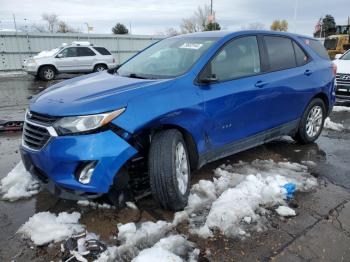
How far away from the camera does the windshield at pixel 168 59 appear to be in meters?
3.93

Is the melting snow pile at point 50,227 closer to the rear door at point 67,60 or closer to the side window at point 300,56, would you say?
the side window at point 300,56

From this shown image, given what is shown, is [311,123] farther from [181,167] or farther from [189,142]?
[181,167]

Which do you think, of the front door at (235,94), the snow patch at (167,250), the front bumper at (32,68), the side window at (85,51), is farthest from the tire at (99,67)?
the snow patch at (167,250)

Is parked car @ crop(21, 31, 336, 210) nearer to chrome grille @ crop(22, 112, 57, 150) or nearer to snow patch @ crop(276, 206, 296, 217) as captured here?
chrome grille @ crop(22, 112, 57, 150)

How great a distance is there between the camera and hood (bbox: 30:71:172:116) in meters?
3.08

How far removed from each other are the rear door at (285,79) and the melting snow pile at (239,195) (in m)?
0.66

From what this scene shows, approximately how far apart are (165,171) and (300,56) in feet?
10.6

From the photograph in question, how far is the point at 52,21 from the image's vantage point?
6094cm

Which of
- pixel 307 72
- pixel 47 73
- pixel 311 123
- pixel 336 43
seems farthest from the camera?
pixel 336 43

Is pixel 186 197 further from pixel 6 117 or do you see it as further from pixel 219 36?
pixel 6 117

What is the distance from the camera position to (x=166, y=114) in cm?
337

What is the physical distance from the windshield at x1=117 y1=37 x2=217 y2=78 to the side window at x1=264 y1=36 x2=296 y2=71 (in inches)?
39.1

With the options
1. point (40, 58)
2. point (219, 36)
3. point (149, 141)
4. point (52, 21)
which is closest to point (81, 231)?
point (149, 141)

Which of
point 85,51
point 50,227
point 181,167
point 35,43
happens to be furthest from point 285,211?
point 35,43
